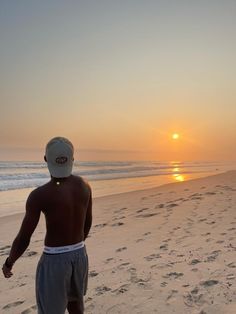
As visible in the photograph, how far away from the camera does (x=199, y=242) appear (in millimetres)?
7258

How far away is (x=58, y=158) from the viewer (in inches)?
124

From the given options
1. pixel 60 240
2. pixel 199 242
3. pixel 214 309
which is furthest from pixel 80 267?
pixel 199 242

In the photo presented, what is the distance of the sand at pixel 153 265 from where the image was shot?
4.82m

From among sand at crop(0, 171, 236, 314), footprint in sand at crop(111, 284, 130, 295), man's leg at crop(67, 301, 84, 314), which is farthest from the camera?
footprint in sand at crop(111, 284, 130, 295)

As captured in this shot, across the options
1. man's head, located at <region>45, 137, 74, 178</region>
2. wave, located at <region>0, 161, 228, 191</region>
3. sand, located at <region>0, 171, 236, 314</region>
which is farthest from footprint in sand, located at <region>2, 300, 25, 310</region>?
wave, located at <region>0, 161, 228, 191</region>

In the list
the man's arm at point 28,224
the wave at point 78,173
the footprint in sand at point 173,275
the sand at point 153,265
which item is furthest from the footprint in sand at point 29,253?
A: the wave at point 78,173

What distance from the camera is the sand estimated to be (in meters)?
4.82

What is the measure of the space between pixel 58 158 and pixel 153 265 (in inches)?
142

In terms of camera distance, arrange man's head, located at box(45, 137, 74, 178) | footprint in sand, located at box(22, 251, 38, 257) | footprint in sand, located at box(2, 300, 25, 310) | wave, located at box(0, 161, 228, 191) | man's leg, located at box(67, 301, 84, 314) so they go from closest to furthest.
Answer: man's head, located at box(45, 137, 74, 178), man's leg, located at box(67, 301, 84, 314), footprint in sand, located at box(2, 300, 25, 310), footprint in sand, located at box(22, 251, 38, 257), wave, located at box(0, 161, 228, 191)

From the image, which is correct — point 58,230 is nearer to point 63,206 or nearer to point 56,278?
→ point 63,206

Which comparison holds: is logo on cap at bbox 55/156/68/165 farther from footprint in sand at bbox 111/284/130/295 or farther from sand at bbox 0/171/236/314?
footprint in sand at bbox 111/284/130/295

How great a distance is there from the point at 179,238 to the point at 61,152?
516 cm

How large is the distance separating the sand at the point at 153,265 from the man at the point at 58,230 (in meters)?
1.77

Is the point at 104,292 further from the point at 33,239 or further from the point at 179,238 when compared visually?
the point at 33,239
